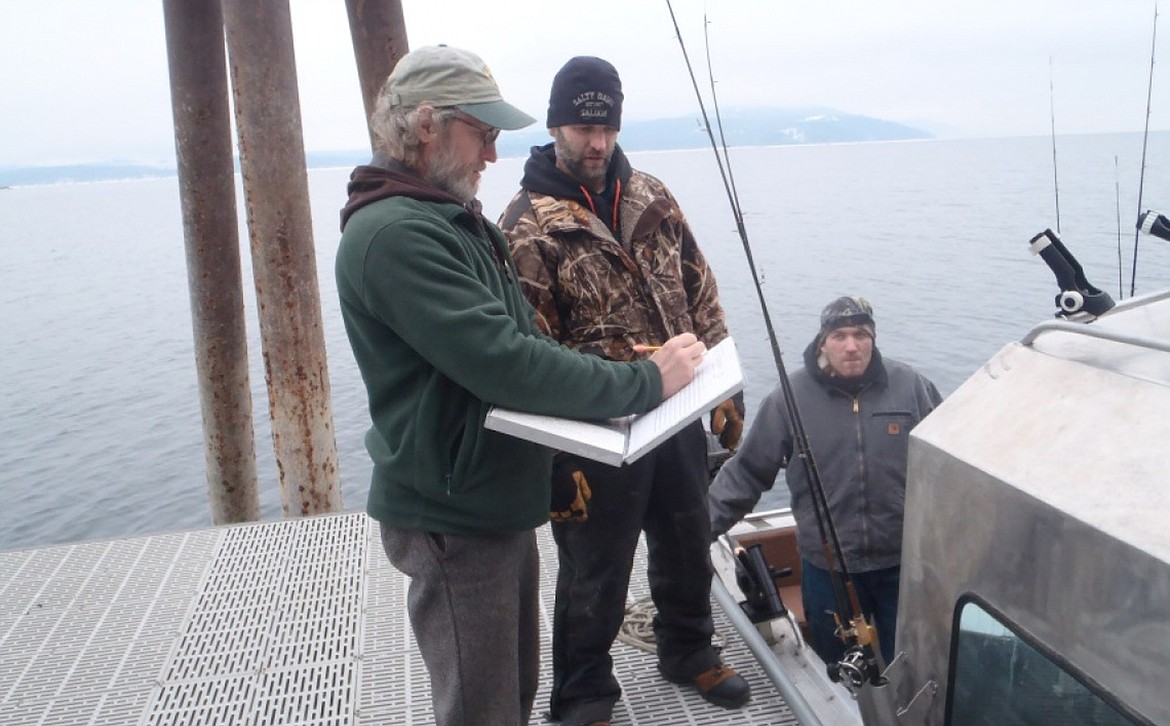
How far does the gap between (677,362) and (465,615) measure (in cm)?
74

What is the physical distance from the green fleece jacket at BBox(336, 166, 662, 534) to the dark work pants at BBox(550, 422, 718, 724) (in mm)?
613

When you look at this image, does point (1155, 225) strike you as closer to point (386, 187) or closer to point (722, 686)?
point (386, 187)

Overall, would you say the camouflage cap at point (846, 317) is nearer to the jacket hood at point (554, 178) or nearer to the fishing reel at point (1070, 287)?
the jacket hood at point (554, 178)

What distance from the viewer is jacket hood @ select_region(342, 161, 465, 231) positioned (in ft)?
6.89

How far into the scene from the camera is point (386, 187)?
83.2 inches

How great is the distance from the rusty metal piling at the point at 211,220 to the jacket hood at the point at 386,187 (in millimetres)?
4390

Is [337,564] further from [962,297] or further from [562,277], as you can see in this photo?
[962,297]

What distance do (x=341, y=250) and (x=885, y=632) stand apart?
3199 mm

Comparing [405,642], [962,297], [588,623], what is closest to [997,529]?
[588,623]

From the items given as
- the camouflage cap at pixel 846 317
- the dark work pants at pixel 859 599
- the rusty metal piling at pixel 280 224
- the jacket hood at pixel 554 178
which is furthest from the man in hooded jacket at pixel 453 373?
the rusty metal piling at pixel 280 224

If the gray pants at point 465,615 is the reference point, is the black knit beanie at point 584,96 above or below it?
above

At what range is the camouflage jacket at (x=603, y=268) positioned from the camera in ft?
9.25

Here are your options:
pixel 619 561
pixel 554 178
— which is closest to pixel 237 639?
pixel 619 561

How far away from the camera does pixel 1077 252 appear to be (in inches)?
762
